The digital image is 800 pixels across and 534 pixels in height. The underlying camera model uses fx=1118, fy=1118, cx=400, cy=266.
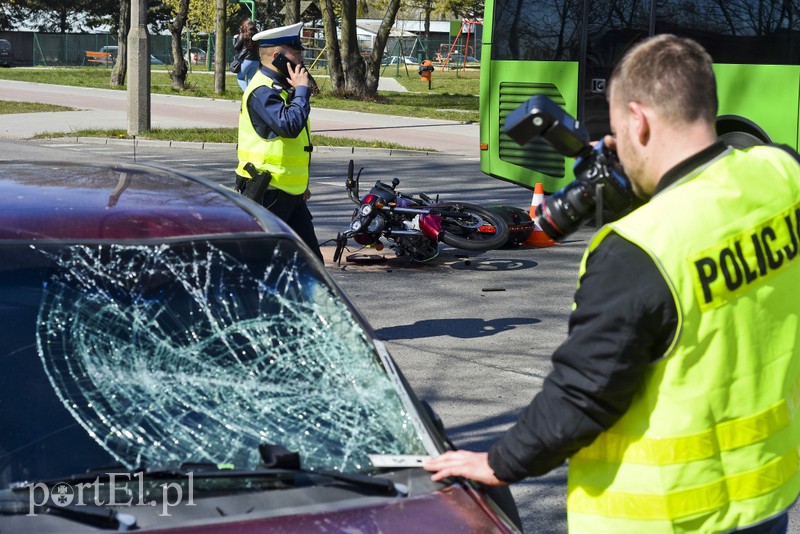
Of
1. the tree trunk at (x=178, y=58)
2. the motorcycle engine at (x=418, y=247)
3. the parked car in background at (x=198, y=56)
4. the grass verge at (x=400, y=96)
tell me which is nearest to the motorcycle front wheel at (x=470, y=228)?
the motorcycle engine at (x=418, y=247)

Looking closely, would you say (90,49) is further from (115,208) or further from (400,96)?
(115,208)

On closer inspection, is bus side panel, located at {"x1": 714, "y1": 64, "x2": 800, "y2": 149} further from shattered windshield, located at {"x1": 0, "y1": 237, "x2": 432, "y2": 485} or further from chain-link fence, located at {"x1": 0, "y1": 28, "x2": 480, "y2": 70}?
chain-link fence, located at {"x1": 0, "y1": 28, "x2": 480, "y2": 70}

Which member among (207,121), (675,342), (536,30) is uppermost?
(536,30)

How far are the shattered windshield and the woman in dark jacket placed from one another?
780cm

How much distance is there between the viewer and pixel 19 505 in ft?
7.84

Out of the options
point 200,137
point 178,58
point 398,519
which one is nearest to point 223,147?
point 200,137

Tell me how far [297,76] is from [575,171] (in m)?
4.31

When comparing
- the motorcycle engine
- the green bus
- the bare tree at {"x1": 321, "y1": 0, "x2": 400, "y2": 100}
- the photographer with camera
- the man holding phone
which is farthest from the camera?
the bare tree at {"x1": 321, "y1": 0, "x2": 400, "y2": 100}

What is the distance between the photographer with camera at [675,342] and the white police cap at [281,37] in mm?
4543

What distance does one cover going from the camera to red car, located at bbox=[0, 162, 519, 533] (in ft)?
8.00

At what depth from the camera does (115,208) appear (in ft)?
10.4

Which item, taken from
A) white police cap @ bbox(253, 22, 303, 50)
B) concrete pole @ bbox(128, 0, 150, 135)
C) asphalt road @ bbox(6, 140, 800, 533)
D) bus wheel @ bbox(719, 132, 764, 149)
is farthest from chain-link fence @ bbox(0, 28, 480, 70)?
white police cap @ bbox(253, 22, 303, 50)

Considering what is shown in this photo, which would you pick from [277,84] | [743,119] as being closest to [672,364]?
[277,84]

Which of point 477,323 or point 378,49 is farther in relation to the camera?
point 378,49
